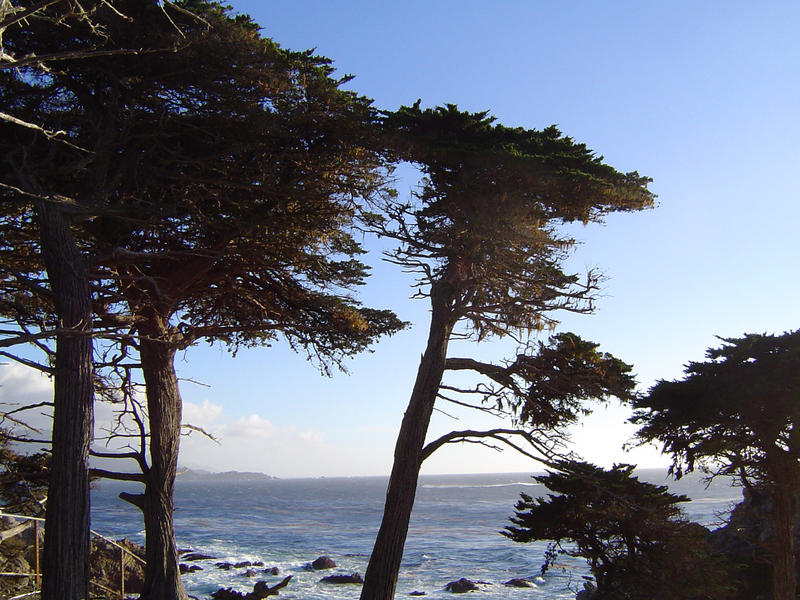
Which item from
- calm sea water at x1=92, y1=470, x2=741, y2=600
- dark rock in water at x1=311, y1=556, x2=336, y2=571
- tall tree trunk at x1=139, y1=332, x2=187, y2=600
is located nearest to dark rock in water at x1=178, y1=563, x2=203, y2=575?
calm sea water at x1=92, y1=470, x2=741, y2=600

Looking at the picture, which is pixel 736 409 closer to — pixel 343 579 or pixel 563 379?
pixel 563 379

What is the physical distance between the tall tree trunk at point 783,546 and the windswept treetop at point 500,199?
5808 millimetres

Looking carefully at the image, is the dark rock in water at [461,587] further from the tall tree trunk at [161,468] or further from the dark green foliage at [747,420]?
the tall tree trunk at [161,468]

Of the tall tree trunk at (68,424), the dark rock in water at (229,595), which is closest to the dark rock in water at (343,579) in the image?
the dark rock in water at (229,595)

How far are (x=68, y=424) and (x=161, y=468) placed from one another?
286 centimetres

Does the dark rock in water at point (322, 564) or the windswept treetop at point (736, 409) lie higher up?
the windswept treetop at point (736, 409)

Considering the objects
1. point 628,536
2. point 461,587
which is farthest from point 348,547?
point 628,536

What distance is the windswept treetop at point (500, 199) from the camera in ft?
28.9

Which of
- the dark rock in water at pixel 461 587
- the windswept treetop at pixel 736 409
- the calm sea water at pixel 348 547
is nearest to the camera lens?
the windswept treetop at pixel 736 409

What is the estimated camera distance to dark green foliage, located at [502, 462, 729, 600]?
440 inches

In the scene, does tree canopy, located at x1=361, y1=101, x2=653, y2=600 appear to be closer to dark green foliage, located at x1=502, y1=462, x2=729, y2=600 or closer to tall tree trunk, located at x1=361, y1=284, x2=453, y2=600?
tall tree trunk, located at x1=361, y1=284, x2=453, y2=600

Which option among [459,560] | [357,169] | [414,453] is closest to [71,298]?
[357,169]

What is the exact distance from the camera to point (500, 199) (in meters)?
8.98

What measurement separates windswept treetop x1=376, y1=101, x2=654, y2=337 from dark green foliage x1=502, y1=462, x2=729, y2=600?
3.30 metres
